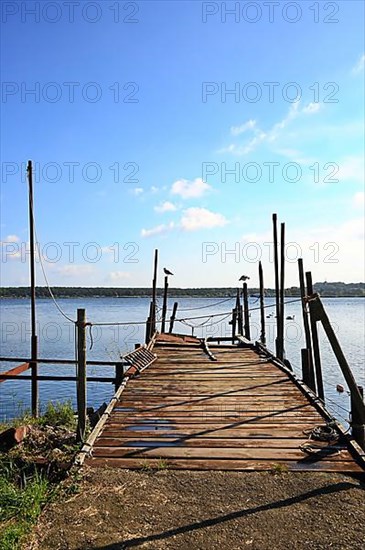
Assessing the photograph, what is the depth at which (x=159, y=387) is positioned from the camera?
30.1 ft

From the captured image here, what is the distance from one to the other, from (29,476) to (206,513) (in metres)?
2.45

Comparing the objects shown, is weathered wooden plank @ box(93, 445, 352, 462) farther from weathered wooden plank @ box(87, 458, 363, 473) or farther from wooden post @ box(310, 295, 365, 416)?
wooden post @ box(310, 295, 365, 416)

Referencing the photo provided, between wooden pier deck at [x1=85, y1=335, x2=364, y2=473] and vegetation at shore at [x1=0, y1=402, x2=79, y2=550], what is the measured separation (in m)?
0.52

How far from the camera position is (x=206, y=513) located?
14.0 feet

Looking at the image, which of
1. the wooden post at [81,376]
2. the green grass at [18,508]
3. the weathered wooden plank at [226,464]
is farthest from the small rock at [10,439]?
the weathered wooden plank at [226,464]

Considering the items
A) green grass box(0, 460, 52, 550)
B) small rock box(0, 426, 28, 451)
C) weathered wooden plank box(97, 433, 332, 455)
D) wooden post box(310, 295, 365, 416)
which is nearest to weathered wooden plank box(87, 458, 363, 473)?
weathered wooden plank box(97, 433, 332, 455)

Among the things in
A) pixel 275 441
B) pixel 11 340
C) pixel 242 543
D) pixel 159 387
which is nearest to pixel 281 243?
pixel 159 387

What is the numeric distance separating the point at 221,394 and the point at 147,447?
2850 millimetres

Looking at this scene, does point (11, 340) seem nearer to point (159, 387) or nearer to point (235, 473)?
point (159, 387)

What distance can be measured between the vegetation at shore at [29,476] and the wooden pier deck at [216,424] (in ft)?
1.71

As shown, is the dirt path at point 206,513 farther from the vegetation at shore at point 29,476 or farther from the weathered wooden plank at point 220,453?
the weathered wooden plank at point 220,453

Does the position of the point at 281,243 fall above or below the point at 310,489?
above

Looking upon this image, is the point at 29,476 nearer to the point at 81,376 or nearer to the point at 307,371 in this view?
the point at 81,376

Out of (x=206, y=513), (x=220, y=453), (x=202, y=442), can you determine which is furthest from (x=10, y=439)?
(x=206, y=513)
